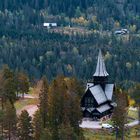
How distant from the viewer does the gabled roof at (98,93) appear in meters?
102

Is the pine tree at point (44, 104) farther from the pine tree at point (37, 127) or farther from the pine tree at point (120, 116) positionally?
the pine tree at point (120, 116)

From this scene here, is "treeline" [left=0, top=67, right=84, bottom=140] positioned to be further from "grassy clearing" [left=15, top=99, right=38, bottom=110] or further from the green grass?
the green grass

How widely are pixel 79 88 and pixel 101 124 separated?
9.02m

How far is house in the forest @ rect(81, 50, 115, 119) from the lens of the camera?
101 meters

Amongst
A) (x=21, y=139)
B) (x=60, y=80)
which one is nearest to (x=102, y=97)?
(x=60, y=80)

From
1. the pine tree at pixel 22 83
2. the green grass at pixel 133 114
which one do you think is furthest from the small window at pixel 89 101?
the pine tree at pixel 22 83

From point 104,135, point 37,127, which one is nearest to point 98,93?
point 104,135

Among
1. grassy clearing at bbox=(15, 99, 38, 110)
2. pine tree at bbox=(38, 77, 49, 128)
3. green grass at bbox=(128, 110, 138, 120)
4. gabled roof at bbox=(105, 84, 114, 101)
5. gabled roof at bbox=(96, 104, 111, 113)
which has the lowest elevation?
green grass at bbox=(128, 110, 138, 120)

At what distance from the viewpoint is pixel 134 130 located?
3713 inches

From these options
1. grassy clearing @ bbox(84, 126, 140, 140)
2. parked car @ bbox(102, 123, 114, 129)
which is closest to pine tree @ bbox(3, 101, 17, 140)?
grassy clearing @ bbox(84, 126, 140, 140)

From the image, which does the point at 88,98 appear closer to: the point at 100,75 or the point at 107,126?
the point at 100,75

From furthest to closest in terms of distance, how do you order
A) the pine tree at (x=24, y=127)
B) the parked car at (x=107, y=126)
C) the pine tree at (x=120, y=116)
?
the parked car at (x=107, y=126)
the pine tree at (x=120, y=116)
the pine tree at (x=24, y=127)

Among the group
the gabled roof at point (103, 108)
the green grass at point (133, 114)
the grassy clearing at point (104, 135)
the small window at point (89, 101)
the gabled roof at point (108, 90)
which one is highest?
the gabled roof at point (108, 90)

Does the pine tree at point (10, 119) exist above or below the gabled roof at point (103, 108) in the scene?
above
